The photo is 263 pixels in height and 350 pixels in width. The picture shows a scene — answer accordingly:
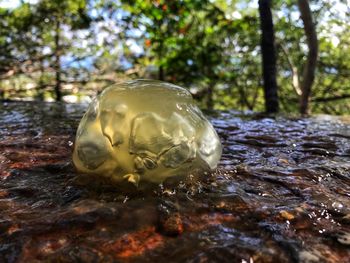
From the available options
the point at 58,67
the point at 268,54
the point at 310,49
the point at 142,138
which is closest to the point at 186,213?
the point at 142,138

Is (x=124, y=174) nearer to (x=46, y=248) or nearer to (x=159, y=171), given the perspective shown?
(x=159, y=171)

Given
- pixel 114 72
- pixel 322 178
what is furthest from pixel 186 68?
pixel 322 178

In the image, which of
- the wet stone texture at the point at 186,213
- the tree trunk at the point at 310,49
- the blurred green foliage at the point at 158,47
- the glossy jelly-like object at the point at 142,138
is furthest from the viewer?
the blurred green foliage at the point at 158,47

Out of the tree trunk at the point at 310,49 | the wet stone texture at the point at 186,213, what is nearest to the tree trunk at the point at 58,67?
the tree trunk at the point at 310,49

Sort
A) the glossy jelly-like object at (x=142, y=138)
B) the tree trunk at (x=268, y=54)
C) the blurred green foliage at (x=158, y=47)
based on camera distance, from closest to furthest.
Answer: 1. the glossy jelly-like object at (x=142, y=138)
2. the tree trunk at (x=268, y=54)
3. the blurred green foliage at (x=158, y=47)

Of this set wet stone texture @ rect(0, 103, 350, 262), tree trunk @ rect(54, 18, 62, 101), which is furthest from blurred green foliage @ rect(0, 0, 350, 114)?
wet stone texture @ rect(0, 103, 350, 262)

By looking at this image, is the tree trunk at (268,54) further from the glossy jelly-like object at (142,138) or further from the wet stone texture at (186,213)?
the glossy jelly-like object at (142,138)
